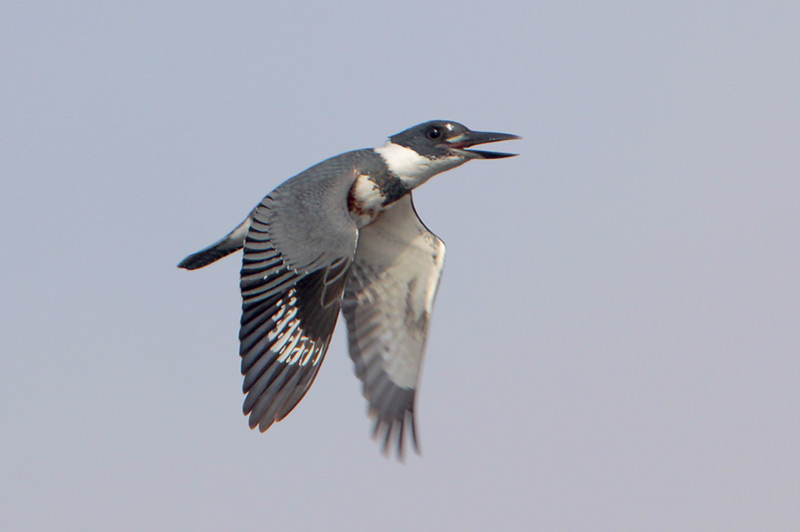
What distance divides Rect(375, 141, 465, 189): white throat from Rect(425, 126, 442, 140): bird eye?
196mm

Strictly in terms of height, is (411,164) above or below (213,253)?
above

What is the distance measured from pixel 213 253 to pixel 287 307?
1.58 m

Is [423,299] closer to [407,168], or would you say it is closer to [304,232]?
[407,168]

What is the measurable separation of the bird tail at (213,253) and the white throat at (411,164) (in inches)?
47.9

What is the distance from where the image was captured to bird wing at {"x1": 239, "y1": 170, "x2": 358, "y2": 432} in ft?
21.6

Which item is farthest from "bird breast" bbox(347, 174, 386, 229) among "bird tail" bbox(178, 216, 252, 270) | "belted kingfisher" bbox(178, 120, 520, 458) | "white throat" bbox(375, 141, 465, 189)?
"bird tail" bbox(178, 216, 252, 270)

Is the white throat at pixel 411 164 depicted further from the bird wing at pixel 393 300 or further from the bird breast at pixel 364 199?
the bird wing at pixel 393 300

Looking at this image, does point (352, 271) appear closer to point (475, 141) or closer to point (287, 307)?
point (475, 141)

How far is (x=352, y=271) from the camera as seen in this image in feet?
28.5

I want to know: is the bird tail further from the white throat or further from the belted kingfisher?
the white throat

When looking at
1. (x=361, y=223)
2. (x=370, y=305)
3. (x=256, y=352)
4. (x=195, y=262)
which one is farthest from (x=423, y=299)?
(x=256, y=352)

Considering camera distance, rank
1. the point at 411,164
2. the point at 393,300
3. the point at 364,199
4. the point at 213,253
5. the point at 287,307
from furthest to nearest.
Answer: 1. the point at 393,300
2. the point at 213,253
3. the point at 411,164
4. the point at 364,199
5. the point at 287,307

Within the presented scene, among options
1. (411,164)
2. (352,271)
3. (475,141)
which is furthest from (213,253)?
(475,141)

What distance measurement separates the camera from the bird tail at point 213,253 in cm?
796
